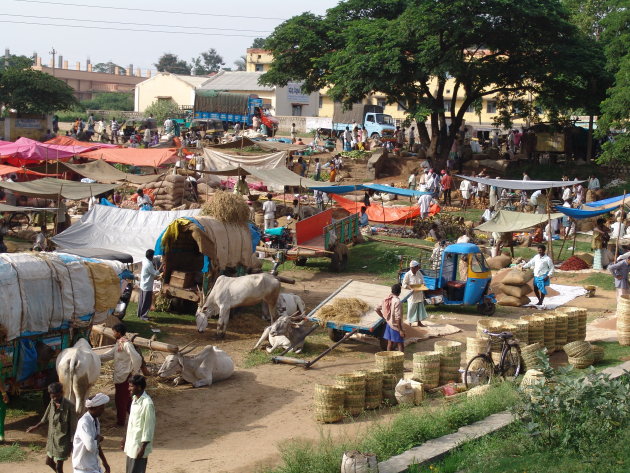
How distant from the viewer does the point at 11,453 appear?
9.96m

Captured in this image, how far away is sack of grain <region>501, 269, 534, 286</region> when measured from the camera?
19953mm

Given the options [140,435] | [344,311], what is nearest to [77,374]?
[140,435]

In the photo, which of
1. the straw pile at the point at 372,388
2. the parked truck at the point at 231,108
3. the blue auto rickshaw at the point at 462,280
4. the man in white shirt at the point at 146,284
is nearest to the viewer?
the straw pile at the point at 372,388

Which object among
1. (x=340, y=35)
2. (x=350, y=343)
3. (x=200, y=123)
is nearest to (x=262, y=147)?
(x=340, y=35)

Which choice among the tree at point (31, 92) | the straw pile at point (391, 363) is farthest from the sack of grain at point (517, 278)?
the tree at point (31, 92)

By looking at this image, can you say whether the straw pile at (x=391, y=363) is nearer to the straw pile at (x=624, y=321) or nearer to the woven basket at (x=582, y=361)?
the woven basket at (x=582, y=361)

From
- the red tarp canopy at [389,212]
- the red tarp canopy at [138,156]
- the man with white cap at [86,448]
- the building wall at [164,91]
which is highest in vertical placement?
the building wall at [164,91]

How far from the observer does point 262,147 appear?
38.7m

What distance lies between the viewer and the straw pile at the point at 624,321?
14891mm

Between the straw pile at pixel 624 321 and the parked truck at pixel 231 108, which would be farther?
the parked truck at pixel 231 108

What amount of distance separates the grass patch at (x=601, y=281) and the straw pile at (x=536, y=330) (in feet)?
24.8

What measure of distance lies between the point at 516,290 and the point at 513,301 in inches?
11.1

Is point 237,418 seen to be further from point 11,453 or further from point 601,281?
point 601,281

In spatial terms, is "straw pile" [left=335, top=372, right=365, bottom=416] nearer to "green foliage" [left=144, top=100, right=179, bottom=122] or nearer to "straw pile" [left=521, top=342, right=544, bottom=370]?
"straw pile" [left=521, top=342, right=544, bottom=370]
